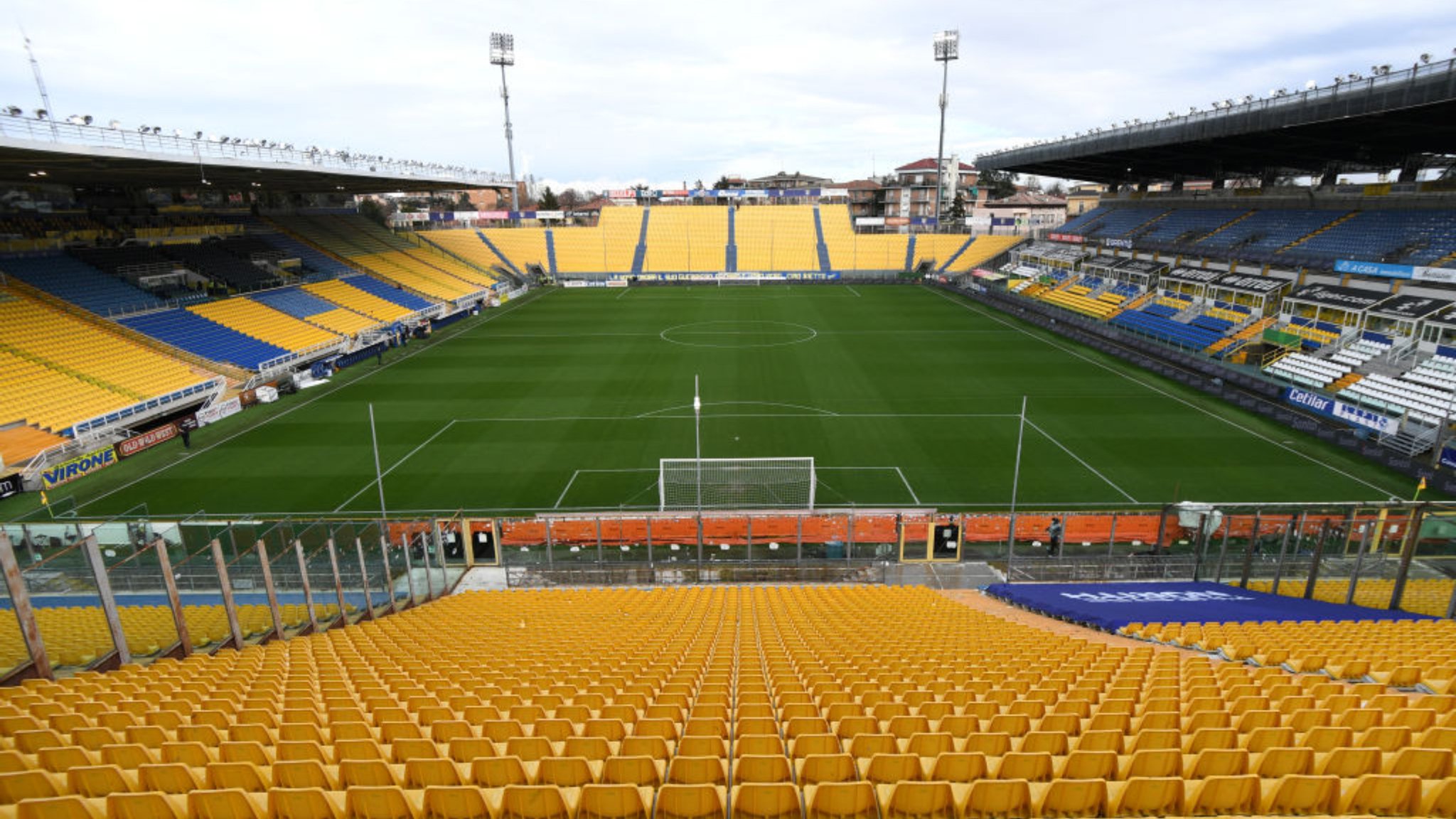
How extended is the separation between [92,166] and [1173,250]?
62017 millimetres

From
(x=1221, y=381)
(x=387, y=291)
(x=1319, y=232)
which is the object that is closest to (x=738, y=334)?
(x=1221, y=381)

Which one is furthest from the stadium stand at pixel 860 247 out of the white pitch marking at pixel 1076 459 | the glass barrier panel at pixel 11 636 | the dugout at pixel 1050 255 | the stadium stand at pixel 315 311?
the glass barrier panel at pixel 11 636

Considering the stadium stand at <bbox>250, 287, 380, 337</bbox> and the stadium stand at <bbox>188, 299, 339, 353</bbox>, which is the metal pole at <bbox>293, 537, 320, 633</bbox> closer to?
the stadium stand at <bbox>188, 299, 339, 353</bbox>

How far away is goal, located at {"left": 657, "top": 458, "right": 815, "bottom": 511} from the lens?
21078mm

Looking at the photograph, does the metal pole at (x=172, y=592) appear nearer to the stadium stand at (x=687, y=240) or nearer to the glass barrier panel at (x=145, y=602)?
the glass barrier panel at (x=145, y=602)

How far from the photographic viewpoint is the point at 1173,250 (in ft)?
159

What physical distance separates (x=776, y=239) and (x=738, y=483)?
2609 inches

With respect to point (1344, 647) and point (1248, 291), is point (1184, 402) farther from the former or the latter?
point (1344, 647)

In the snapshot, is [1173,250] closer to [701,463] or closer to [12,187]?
[701,463]

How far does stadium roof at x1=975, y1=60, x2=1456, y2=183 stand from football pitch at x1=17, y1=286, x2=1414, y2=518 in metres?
13.5

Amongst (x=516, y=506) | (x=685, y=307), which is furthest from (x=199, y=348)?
(x=685, y=307)

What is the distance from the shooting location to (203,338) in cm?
3625

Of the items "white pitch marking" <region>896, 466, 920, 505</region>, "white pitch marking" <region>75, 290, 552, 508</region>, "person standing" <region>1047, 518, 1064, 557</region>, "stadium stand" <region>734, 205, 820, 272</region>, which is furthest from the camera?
"stadium stand" <region>734, 205, 820, 272</region>

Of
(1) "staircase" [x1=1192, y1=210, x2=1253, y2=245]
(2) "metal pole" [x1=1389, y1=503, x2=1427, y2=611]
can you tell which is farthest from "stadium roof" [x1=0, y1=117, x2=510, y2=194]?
(1) "staircase" [x1=1192, y1=210, x2=1253, y2=245]
